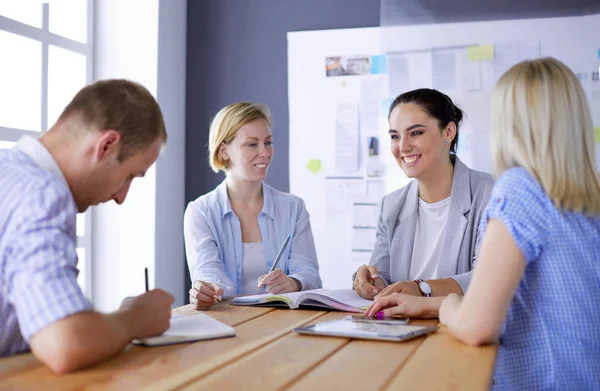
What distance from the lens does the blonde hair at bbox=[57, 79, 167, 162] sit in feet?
4.07

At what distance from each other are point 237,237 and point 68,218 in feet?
4.63

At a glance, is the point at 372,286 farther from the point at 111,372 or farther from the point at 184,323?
the point at 111,372

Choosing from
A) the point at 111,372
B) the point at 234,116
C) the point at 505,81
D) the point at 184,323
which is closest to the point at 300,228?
the point at 234,116


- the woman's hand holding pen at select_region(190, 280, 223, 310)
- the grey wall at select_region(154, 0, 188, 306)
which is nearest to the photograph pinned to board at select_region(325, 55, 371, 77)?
the grey wall at select_region(154, 0, 188, 306)

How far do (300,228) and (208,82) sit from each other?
1.68 m

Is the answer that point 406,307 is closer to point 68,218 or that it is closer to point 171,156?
point 68,218

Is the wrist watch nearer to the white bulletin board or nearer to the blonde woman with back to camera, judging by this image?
the blonde woman with back to camera

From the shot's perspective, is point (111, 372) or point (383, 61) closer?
point (111, 372)

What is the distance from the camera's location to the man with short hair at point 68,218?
1.07 meters

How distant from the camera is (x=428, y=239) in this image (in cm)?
241

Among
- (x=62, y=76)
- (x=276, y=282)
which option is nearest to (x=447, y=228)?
(x=276, y=282)

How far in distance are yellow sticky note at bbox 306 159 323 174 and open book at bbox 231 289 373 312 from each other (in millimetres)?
1920

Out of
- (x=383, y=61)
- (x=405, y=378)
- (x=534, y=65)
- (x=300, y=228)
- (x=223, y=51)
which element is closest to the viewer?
(x=405, y=378)

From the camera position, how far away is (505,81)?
1386 millimetres
